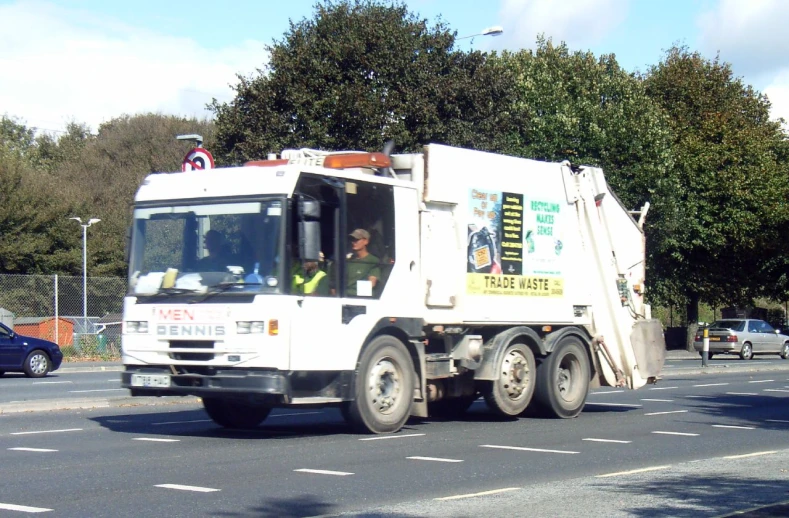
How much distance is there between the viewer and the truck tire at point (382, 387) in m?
11.6

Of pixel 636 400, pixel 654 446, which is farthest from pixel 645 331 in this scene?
pixel 654 446

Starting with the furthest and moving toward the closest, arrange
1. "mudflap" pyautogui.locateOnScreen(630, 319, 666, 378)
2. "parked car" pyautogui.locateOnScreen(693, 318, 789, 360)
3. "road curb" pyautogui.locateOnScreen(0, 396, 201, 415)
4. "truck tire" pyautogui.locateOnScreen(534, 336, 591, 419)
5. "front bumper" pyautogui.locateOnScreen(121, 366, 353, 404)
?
"parked car" pyautogui.locateOnScreen(693, 318, 789, 360) < "mudflap" pyautogui.locateOnScreen(630, 319, 666, 378) < "road curb" pyautogui.locateOnScreen(0, 396, 201, 415) < "truck tire" pyautogui.locateOnScreen(534, 336, 591, 419) < "front bumper" pyautogui.locateOnScreen(121, 366, 353, 404)

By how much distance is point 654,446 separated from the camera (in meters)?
11.5

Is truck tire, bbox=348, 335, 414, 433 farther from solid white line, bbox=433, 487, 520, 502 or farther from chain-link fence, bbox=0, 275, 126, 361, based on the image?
chain-link fence, bbox=0, 275, 126, 361

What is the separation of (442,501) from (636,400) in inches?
452

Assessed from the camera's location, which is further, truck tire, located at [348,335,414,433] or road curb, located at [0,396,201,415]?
road curb, located at [0,396,201,415]

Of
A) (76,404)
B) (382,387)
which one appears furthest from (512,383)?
(76,404)

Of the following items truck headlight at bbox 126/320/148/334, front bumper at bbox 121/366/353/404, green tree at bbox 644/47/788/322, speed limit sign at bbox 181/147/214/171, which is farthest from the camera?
green tree at bbox 644/47/788/322

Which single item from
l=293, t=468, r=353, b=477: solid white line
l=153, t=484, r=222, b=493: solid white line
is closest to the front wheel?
l=293, t=468, r=353, b=477: solid white line

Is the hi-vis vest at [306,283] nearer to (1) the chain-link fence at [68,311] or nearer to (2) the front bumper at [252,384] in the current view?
(2) the front bumper at [252,384]

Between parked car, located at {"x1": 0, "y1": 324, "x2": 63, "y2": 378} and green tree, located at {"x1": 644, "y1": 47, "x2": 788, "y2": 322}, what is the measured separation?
22602 millimetres

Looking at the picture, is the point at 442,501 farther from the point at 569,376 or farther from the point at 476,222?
the point at 569,376

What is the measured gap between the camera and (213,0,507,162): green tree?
102 ft

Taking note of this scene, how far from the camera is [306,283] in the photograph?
36.2 feet
